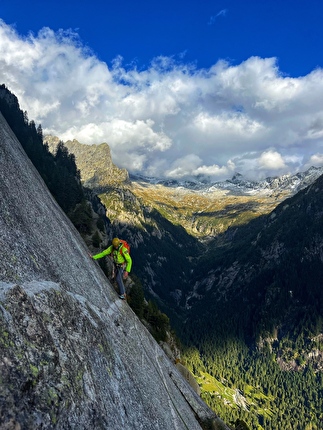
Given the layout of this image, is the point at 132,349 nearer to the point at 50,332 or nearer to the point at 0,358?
the point at 50,332

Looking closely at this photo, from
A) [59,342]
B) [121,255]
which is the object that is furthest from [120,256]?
[59,342]

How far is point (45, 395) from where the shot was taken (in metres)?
10.7

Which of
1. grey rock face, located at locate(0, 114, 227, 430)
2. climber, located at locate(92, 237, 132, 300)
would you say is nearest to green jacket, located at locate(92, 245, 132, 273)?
climber, located at locate(92, 237, 132, 300)

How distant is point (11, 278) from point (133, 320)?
644 inches

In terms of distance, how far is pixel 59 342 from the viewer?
13.0 m

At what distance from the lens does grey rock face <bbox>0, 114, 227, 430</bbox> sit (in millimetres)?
10523

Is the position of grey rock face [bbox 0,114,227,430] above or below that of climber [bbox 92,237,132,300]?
below

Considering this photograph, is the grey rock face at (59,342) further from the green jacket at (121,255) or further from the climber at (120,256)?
the green jacket at (121,255)

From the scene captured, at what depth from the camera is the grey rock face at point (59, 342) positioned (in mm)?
10523

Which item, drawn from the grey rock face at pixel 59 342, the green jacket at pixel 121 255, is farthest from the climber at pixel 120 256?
the grey rock face at pixel 59 342

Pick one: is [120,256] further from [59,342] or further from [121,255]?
[59,342]

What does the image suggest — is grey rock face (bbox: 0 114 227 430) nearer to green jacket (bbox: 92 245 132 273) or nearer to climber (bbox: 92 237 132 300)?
climber (bbox: 92 237 132 300)

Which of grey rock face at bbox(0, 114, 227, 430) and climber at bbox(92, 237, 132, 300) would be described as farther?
climber at bbox(92, 237, 132, 300)

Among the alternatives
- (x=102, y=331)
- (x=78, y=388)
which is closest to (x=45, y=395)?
(x=78, y=388)
